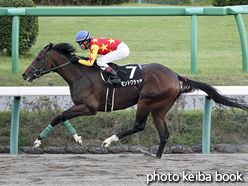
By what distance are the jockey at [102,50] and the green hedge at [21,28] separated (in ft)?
14.8

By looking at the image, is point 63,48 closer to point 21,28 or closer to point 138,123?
point 138,123

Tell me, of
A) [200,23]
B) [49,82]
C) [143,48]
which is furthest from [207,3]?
[49,82]

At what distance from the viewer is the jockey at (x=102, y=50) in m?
4.32

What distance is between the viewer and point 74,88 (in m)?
4.39

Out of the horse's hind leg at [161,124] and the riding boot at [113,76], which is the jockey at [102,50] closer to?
the riding boot at [113,76]

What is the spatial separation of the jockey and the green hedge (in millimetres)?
4500

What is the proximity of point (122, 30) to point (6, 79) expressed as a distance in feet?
29.3

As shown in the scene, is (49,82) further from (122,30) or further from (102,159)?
(122,30)

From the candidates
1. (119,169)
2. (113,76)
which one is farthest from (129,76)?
(119,169)

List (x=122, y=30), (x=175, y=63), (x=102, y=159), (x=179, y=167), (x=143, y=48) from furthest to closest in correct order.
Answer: (x=122, y=30) < (x=143, y=48) < (x=175, y=63) < (x=102, y=159) < (x=179, y=167)

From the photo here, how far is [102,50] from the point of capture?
14.6 ft

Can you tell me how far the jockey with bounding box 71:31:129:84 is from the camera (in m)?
4.32

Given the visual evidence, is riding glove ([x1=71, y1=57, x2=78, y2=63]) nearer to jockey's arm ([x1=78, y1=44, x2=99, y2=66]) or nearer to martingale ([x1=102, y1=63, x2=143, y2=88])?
jockey's arm ([x1=78, y1=44, x2=99, y2=66])

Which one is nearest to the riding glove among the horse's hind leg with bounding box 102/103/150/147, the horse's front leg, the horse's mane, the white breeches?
the horse's mane
